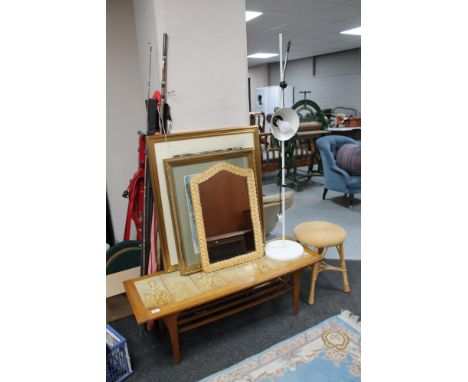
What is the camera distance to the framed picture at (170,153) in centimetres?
182

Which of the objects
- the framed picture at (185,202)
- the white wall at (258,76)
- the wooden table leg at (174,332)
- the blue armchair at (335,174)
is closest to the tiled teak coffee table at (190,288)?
the wooden table leg at (174,332)

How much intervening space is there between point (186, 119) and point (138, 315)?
48.8 inches

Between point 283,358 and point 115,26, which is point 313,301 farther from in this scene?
point 115,26

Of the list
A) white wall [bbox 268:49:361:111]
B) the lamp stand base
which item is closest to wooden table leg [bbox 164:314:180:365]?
the lamp stand base

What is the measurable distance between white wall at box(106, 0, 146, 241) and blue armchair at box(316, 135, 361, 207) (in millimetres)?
2597

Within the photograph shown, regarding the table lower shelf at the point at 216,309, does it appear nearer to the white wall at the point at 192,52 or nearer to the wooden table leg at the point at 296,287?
the wooden table leg at the point at 296,287

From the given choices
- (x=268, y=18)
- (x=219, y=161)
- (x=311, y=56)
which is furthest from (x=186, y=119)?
(x=311, y=56)

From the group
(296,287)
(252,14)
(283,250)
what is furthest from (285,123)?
(252,14)

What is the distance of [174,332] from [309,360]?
0.77 meters

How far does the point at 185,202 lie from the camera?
1.89m

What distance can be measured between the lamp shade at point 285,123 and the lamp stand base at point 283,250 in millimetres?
725

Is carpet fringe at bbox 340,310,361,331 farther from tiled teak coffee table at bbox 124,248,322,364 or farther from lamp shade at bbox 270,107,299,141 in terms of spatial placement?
lamp shade at bbox 270,107,299,141

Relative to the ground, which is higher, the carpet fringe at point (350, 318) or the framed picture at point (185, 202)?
the framed picture at point (185, 202)
